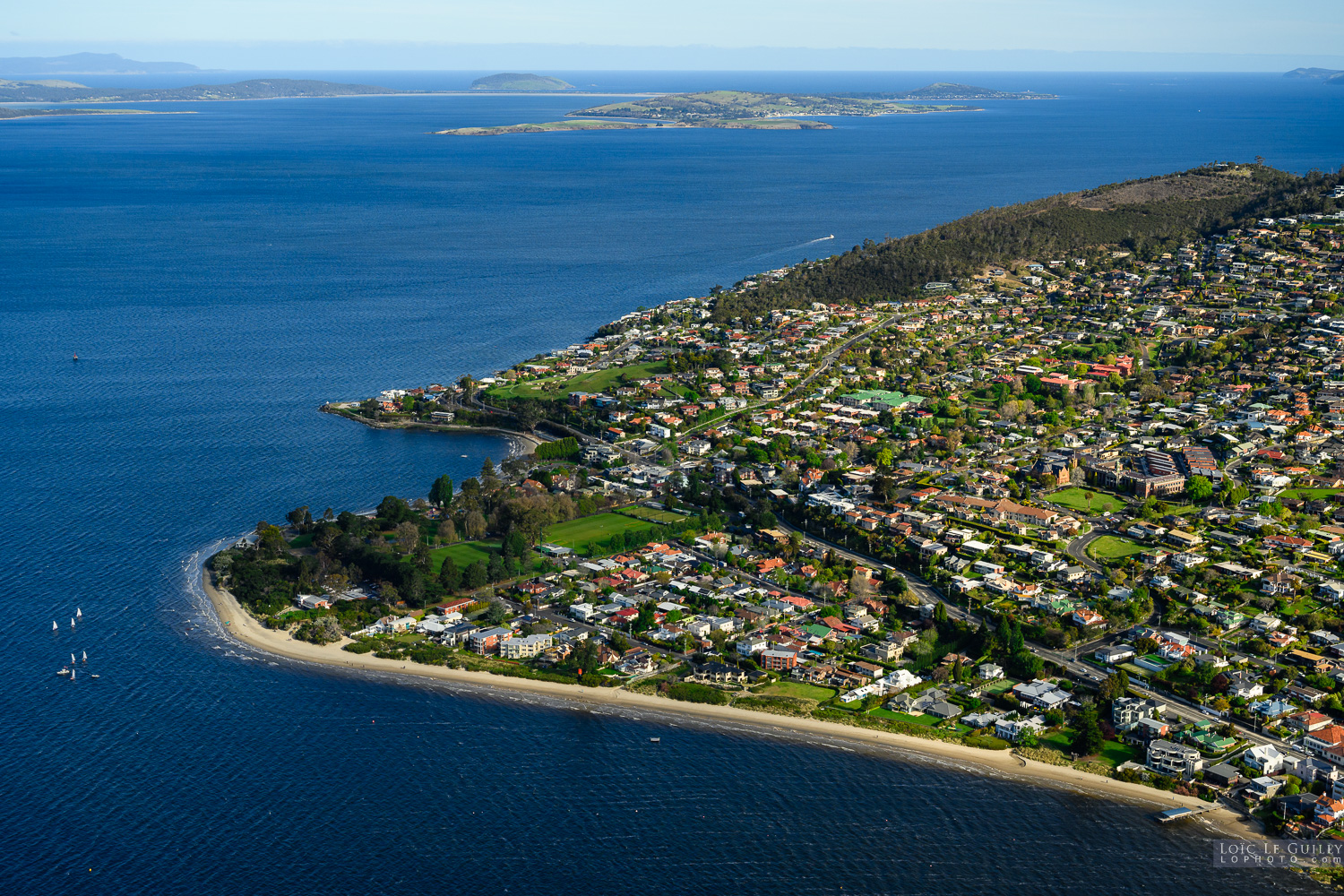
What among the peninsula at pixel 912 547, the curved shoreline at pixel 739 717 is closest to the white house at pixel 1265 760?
the peninsula at pixel 912 547

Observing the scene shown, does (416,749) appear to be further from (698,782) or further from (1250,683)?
(1250,683)

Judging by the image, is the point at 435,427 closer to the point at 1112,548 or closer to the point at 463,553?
the point at 463,553

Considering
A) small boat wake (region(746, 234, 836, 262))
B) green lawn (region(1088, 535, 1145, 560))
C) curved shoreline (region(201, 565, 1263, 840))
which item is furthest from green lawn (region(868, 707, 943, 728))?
small boat wake (region(746, 234, 836, 262))

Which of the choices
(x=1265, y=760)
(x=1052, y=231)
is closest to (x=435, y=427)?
(x=1265, y=760)

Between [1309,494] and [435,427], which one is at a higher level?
[1309,494]

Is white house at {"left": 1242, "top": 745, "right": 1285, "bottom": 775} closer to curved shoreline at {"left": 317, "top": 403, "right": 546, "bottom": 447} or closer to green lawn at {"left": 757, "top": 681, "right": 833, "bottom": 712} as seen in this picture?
green lawn at {"left": 757, "top": 681, "right": 833, "bottom": 712}

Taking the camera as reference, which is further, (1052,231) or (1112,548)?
(1052,231)
